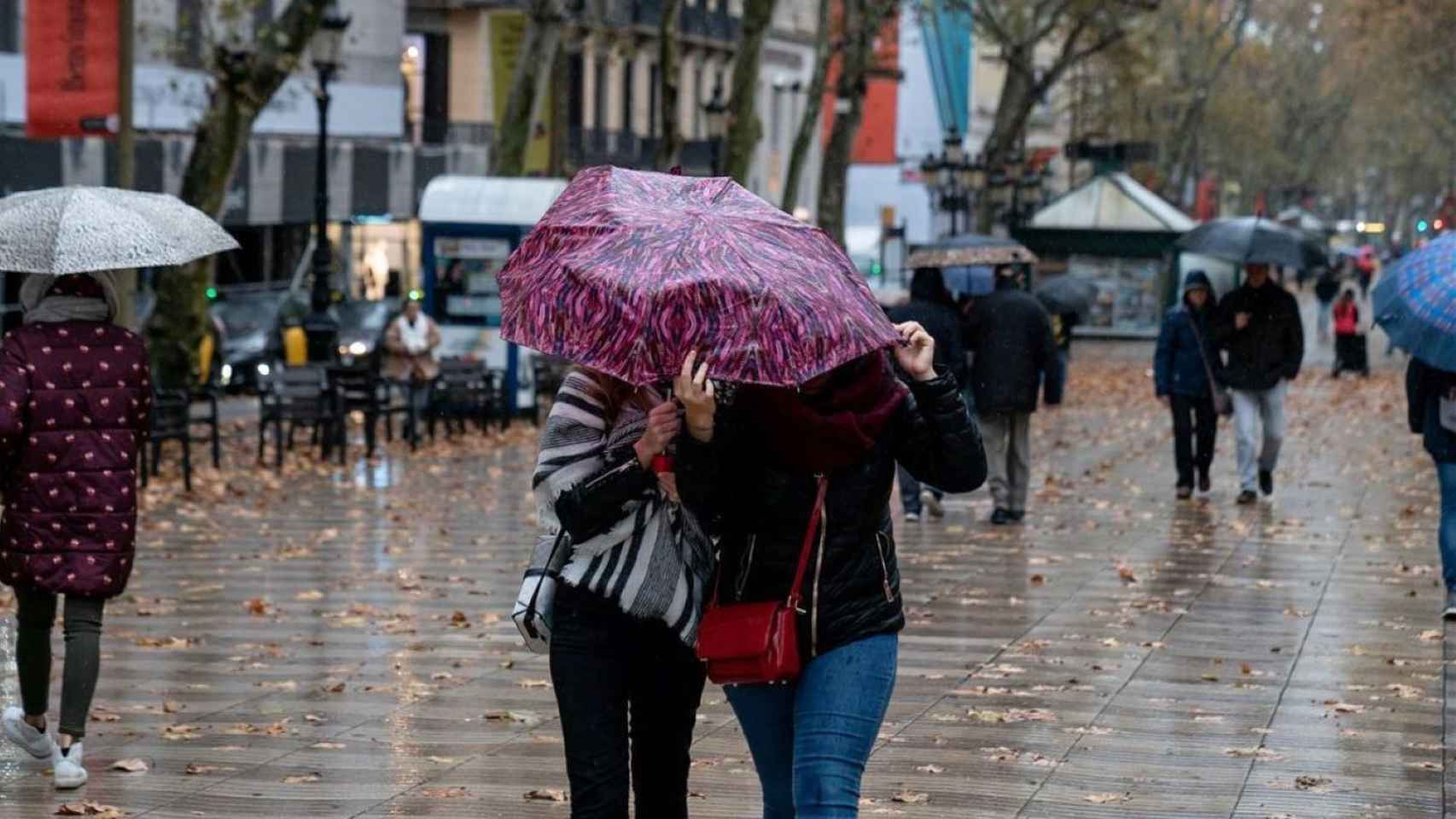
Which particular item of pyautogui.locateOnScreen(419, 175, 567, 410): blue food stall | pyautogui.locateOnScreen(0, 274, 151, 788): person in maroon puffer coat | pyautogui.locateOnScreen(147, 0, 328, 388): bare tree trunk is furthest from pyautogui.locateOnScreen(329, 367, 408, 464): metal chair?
pyautogui.locateOnScreen(0, 274, 151, 788): person in maroon puffer coat

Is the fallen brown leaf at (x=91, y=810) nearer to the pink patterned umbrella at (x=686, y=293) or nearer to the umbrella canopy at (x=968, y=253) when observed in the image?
the pink patterned umbrella at (x=686, y=293)

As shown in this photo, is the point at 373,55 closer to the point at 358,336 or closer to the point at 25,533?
the point at 358,336

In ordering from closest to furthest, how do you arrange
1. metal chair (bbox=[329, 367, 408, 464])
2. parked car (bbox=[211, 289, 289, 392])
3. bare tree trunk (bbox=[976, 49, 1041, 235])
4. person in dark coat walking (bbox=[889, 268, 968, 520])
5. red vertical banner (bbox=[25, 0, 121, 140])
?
person in dark coat walking (bbox=[889, 268, 968, 520]) → red vertical banner (bbox=[25, 0, 121, 140]) → metal chair (bbox=[329, 367, 408, 464]) → parked car (bbox=[211, 289, 289, 392]) → bare tree trunk (bbox=[976, 49, 1041, 235])

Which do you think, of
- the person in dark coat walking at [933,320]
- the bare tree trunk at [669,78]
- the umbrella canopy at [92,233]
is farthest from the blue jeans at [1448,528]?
the bare tree trunk at [669,78]

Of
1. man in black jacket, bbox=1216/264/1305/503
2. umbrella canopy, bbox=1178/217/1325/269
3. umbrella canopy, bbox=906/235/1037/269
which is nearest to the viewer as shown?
umbrella canopy, bbox=906/235/1037/269

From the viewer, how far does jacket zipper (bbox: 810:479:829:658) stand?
484 centimetres

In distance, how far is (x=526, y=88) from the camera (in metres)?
32.4

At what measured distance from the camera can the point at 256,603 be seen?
11656 mm

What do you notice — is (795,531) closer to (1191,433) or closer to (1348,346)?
(1191,433)

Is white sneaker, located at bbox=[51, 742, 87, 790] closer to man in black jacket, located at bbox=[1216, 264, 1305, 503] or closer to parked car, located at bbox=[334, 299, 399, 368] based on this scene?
man in black jacket, located at bbox=[1216, 264, 1305, 503]

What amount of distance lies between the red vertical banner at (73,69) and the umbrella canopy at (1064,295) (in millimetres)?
17081

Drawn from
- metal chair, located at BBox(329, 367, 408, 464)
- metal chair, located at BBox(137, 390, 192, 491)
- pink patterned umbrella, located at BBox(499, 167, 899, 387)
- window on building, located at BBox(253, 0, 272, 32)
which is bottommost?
metal chair, located at BBox(329, 367, 408, 464)

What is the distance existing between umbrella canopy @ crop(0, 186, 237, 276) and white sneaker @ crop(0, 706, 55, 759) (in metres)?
1.37

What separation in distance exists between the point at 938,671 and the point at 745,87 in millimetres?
26534
